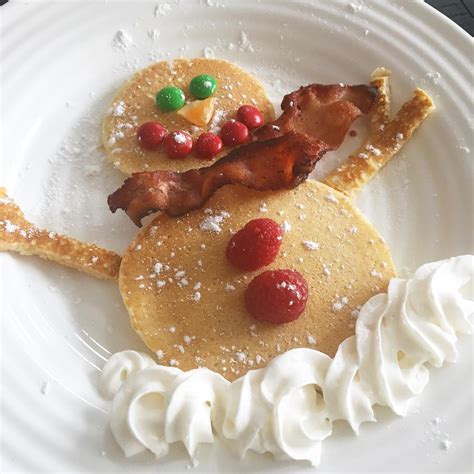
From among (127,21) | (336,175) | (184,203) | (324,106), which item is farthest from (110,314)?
(127,21)

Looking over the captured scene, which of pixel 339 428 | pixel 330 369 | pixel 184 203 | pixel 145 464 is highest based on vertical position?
pixel 184 203

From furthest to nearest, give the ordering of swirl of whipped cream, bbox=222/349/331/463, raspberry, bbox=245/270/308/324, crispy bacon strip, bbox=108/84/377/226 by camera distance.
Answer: crispy bacon strip, bbox=108/84/377/226
raspberry, bbox=245/270/308/324
swirl of whipped cream, bbox=222/349/331/463

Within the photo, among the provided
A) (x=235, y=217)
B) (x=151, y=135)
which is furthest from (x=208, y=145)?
(x=235, y=217)

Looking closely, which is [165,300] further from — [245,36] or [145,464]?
[245,36]

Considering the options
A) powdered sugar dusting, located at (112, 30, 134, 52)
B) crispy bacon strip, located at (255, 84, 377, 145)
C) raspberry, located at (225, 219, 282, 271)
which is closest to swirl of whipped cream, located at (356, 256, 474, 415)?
raspberry, located at (225, 219, 282, 271)

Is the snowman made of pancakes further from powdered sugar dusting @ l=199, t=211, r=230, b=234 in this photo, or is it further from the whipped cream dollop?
the whipped cream dollop

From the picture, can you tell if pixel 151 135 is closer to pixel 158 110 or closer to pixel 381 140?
pixel 158 110
